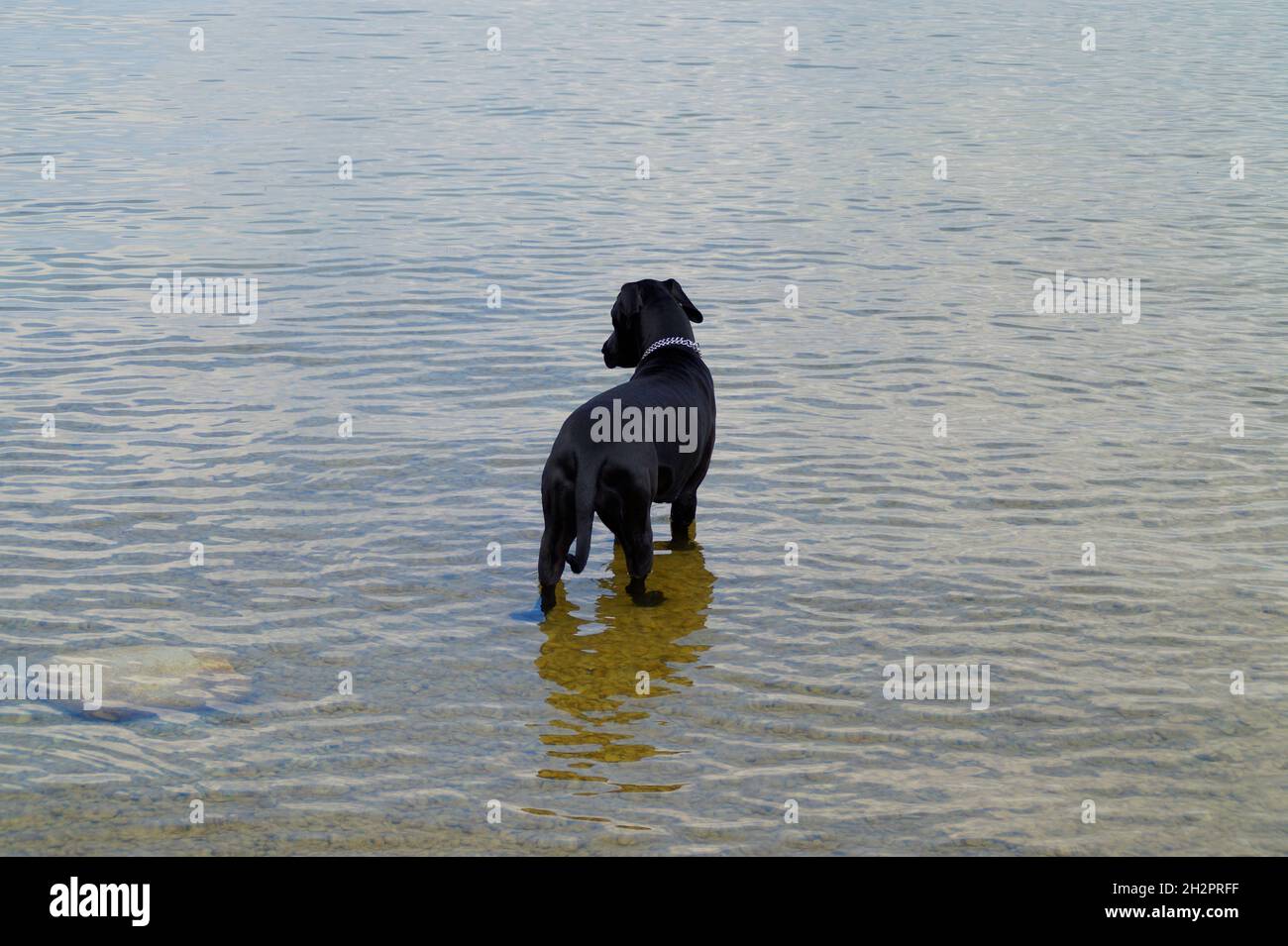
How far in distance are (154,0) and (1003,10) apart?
2194 cm

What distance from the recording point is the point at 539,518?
27.8 feet

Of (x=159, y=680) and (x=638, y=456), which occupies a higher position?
(x=638, y=456)

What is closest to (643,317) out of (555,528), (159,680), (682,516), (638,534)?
(682,516)

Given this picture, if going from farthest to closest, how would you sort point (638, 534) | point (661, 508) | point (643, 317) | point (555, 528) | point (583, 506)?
1. point (661, 508)
2. point (643, 317)
3. point (638, 534)
4. point (555, 528)
5. point (583, 506)

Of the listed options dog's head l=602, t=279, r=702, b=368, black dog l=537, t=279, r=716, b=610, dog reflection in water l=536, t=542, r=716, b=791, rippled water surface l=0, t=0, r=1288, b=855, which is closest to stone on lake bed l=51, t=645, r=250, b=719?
rippled water surface l=0, t=0, r=1288, b=855

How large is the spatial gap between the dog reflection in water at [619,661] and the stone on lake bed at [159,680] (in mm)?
1368

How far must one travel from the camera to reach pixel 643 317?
8.22 metres

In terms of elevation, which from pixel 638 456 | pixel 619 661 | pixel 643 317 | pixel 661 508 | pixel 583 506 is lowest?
pixel 619 661

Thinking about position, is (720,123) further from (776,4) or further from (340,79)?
(776,4)

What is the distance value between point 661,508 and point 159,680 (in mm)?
3684

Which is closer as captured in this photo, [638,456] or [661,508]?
[638,456]

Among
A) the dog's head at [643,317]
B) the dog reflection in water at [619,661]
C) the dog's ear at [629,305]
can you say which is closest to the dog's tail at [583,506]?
the dog reflection in water at [619,661]

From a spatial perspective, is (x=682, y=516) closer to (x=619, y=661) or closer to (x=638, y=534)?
(x=638, y=534)

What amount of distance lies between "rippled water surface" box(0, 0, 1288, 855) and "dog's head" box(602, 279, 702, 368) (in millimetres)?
1045
